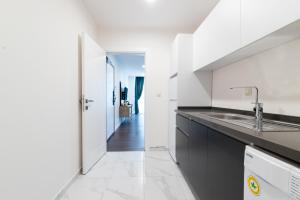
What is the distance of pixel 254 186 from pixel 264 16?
3.34ft

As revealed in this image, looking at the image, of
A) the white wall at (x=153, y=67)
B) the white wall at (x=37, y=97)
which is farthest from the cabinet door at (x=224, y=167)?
the white wall at (x=153, y=67)

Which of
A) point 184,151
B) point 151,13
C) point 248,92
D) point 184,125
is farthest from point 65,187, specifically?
point 151,13

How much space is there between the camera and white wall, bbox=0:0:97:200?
1042 mm

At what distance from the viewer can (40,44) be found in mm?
1353

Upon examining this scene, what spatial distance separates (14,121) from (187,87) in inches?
81.6

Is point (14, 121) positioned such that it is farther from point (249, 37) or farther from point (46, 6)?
point (249, 37)

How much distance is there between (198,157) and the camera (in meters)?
1.50

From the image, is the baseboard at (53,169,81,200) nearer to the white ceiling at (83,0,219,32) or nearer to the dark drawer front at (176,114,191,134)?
the dark drawer front at (176,114,191,134)

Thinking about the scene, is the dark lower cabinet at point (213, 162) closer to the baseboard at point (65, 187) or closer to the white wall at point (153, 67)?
the white wall at point (153, 67)

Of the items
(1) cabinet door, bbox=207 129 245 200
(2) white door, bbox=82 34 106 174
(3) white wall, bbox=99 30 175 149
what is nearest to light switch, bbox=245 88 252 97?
(1) cabinet door, bbox=207 129 245 200

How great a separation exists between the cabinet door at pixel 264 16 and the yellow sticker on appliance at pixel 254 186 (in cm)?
85

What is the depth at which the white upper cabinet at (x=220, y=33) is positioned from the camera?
52.4 inches

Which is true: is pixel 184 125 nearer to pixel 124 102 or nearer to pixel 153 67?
pixel 153 67

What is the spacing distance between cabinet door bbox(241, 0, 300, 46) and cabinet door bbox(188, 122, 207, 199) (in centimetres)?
80
